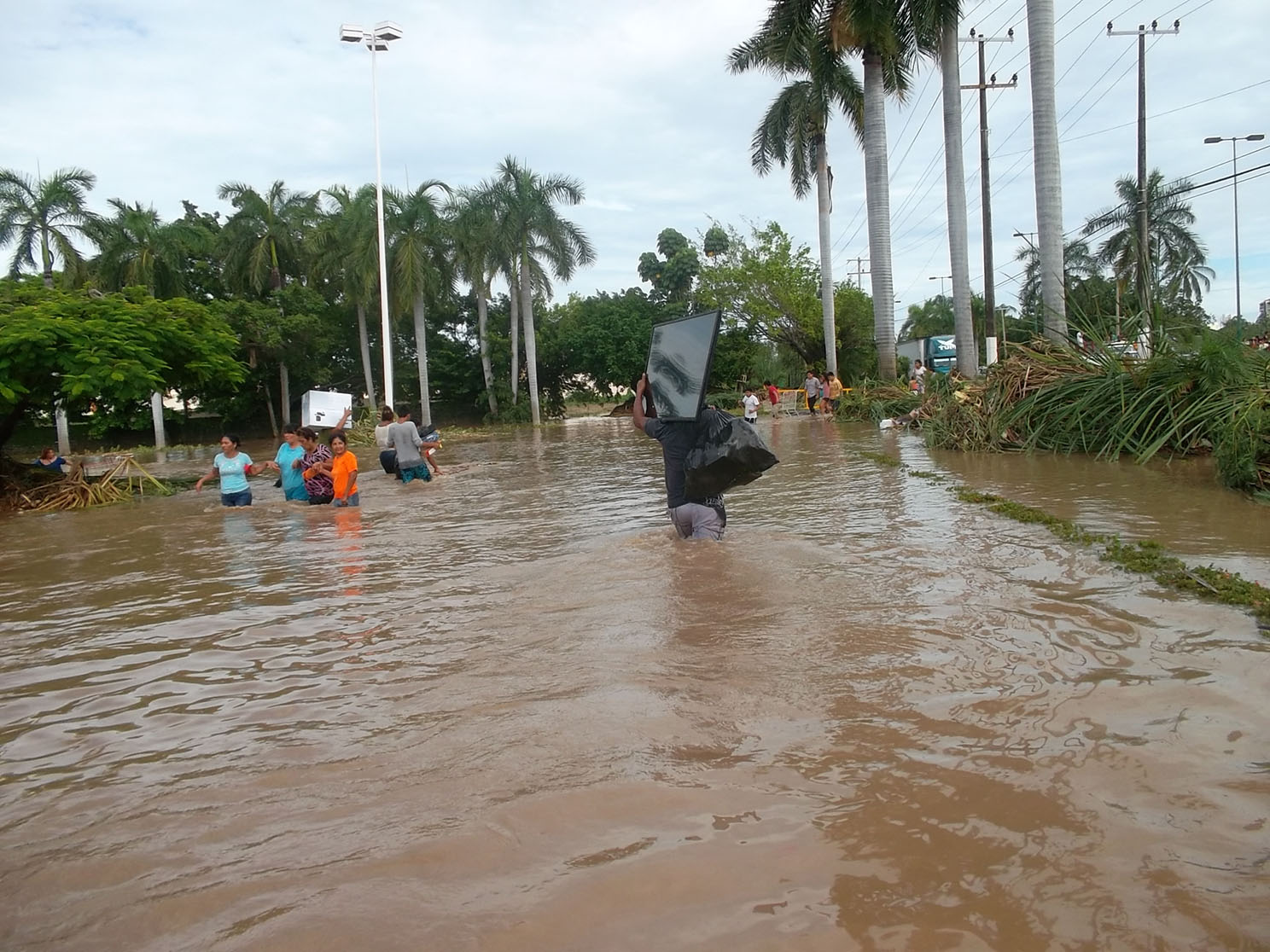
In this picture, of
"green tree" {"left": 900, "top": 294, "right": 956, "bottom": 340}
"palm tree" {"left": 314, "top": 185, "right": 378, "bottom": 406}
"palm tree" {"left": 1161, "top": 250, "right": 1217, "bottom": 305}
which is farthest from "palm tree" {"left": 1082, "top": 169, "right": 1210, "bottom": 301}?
"palm tree" {"left": 314, "top": 185, "right": 378, "bottom": 406}

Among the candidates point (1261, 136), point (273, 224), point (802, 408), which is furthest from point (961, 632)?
point (273, 224)

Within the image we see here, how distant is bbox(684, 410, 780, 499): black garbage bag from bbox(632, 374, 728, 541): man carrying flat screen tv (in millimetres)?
91

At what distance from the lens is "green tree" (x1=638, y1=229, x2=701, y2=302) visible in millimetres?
68162

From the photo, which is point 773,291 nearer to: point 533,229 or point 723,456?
point 533,229

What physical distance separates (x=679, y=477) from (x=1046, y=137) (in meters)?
16.5

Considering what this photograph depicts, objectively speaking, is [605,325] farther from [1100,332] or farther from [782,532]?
[782,532]

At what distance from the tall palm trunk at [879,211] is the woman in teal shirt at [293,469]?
64.4 feet

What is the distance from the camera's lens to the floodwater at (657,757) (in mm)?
2652

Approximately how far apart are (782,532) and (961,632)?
3.85 metres

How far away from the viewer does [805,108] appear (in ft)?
112

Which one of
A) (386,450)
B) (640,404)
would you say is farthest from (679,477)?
(386,450)

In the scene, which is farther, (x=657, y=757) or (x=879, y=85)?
(x=879, y=85)

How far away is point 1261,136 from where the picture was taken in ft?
82.6

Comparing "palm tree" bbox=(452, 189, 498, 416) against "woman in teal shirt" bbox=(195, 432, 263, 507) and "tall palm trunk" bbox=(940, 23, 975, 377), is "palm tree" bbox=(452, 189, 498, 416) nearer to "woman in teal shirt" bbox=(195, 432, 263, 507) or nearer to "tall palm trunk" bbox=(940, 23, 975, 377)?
"tall palm trunk" bbox=(940, 23, 975, 377)
